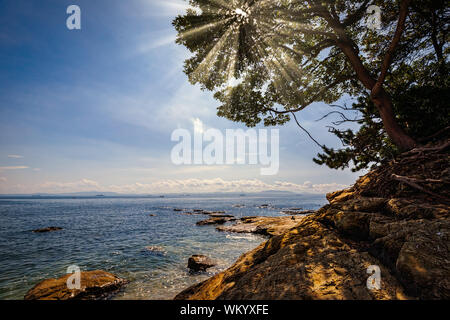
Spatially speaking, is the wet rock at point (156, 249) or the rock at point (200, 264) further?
the wet rock at point (156, 249)

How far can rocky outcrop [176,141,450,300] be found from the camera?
2.91 meters

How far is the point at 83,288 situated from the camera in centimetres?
839

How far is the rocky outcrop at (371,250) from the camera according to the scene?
9.54 feet

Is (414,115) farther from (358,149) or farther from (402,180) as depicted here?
(402,180)

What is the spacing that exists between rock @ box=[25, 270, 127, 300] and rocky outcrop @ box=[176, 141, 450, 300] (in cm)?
616

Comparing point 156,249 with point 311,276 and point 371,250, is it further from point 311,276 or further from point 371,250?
point 371,250

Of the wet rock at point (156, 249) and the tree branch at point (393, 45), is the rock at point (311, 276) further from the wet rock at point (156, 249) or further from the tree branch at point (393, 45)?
the wet rock at point (156, 249)

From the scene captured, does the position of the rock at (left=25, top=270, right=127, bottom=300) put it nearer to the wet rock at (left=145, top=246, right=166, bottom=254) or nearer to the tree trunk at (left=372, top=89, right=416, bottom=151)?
the wet rock at (left=145, top=246, right=166, bottom=254)

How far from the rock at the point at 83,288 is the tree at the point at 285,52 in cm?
1173

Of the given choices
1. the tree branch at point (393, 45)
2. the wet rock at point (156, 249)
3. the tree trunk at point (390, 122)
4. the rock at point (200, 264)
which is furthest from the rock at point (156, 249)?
the tree branch at point (393, 45)

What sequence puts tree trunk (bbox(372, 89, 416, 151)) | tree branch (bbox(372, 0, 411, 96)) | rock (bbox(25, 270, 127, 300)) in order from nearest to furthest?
tree branch (bbox(372, 0, 411, 96)), rock (bbox(25, 270, 127, 300)), tree trunk (bbox(372, 89, 416, 151))

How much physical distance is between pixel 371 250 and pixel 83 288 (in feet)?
38.3

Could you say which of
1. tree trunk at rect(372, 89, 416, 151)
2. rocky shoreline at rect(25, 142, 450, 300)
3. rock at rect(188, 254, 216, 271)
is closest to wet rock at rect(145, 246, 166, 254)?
rock at rect(188, 254, 216, 271)

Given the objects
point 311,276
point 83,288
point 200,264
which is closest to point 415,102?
point 311,276
